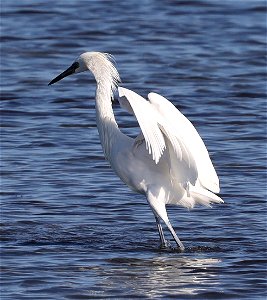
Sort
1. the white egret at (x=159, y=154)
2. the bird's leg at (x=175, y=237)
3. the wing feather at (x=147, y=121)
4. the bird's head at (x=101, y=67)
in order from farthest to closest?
1. the bird's head at (x=101, y=67)
2. the bird's leg at (x=175, y=237)
3. the white egret at (x=159, y=154)
4. the wing feather at (x=147, y=121)

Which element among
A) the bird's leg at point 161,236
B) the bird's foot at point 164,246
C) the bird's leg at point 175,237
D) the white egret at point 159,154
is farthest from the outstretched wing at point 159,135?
the bird's foot at point 164,246

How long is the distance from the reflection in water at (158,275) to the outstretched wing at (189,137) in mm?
650

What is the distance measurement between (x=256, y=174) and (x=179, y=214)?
150 centimetres

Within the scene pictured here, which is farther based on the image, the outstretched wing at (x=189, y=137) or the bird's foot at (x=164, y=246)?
the bird's foot at (x=164, y=246)

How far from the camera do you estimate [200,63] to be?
57.0ft

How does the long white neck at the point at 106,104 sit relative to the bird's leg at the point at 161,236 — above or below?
above

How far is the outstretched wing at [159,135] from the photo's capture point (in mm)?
7965

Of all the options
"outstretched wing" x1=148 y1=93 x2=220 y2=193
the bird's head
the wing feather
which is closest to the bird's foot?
"outstretched wing" x1=148 y1=93 x2=220 y2=193

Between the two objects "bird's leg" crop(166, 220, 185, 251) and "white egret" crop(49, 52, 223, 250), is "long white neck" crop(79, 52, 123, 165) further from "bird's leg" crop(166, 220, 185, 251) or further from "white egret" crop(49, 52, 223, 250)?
"bird's leg" crop(166, 220, 185, 251)

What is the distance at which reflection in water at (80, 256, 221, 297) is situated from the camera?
25.7ft

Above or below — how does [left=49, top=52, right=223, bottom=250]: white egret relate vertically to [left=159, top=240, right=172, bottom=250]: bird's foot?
above

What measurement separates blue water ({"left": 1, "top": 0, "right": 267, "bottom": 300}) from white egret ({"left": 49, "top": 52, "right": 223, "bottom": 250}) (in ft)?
1.47

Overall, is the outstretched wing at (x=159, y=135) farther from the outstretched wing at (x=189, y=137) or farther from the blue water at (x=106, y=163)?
the blue water at (x=106, y=163)

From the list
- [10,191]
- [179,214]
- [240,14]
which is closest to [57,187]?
[10,191]
